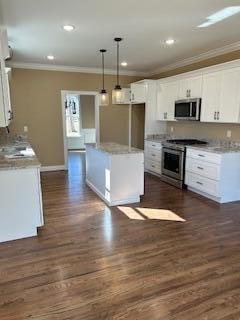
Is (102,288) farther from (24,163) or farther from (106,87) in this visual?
(106,87)

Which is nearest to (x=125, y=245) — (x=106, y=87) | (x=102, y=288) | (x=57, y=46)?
(x=102, y=288)

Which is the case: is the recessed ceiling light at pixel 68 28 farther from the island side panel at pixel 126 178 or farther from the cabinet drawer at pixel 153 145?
the cabinet drawer at pixel 153 145

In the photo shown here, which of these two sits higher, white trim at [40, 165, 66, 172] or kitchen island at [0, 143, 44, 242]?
kitchen island at [0, 143, 44, 242]

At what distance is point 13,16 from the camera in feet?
9.95

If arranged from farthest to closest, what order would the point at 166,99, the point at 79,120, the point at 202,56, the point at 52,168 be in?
1. the point at 79,120
2. the point at 52,168
3. the point at 166,99
4. the point at 202,56

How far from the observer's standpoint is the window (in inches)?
392

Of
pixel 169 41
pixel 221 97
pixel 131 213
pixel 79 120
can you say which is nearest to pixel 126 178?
pixel 131 213

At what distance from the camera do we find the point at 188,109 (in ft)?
16.3

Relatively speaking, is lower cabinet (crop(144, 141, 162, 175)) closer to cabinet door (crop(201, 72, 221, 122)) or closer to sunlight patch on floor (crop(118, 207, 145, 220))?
cabinet door (crop(201, 72, 221, 122))

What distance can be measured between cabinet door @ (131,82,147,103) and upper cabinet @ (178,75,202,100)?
108 centimetres

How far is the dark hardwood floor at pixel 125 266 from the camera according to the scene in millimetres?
1870

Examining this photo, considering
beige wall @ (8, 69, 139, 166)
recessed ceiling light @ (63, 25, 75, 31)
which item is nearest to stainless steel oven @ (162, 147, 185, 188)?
beige wall @ (8, 69, 139, 166)

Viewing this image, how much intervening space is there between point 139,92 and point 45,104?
241 centimetres

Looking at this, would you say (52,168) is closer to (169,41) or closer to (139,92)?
(139,92)
